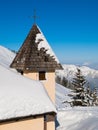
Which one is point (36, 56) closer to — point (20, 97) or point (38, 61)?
point (38, 61)

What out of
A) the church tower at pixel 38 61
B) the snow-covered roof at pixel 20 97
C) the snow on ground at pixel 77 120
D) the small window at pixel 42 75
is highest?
→ the church tower at pixel 38 61

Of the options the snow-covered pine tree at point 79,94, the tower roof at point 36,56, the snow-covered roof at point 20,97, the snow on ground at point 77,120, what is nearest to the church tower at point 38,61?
the tower roof at point 36,56

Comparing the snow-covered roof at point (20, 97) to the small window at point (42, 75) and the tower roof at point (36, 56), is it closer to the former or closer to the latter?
the tower roof at point (36, 56)

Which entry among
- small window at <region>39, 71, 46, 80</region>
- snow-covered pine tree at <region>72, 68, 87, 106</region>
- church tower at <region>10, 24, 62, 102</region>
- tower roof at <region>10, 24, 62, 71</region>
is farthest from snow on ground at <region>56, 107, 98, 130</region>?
snow-covered pine tree at <region>72, 68, 87, 106</region>

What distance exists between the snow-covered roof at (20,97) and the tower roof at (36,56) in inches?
129

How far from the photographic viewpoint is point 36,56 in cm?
2581

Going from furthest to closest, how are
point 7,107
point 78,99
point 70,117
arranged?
point 78,99, point 70,117, point 7,107

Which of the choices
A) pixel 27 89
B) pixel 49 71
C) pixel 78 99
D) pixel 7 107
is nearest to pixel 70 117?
pixel 49 71

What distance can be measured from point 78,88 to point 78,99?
1504 mm

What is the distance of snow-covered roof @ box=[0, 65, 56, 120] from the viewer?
18.5 meters

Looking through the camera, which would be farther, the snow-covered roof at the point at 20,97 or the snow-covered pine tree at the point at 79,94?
the snow-covered pine tree at the point at 79,94

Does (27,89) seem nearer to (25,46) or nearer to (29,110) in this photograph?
(29,110)

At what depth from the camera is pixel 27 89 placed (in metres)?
21.0

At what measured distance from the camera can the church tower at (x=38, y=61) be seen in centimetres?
2555
